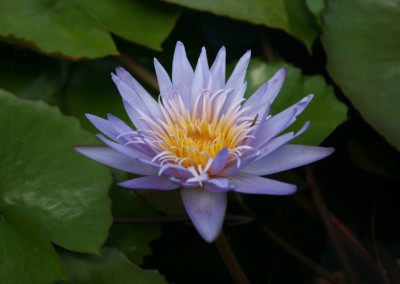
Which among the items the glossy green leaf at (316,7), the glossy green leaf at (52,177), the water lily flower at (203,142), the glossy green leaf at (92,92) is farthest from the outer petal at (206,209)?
the glossy green leaf at (316,7)

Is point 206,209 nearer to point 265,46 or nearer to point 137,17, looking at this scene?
point 137,17

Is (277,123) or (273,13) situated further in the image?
(273,13)

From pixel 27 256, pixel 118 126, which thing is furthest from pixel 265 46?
pixel 27 256

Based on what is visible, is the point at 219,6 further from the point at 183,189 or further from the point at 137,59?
the point at 183,189

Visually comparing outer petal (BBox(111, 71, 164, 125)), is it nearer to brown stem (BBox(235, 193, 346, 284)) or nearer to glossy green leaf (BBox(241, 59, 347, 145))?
glossy green leaf (BBox(241, 59, 347, 145))

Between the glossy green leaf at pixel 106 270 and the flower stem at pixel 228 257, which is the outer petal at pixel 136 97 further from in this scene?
the glossy green leaf at pixel 106 270

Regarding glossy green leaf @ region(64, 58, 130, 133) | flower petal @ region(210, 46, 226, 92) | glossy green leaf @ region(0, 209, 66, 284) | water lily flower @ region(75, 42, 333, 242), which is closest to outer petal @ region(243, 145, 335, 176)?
water lily flower @ region(75, 42, 333, 242)
